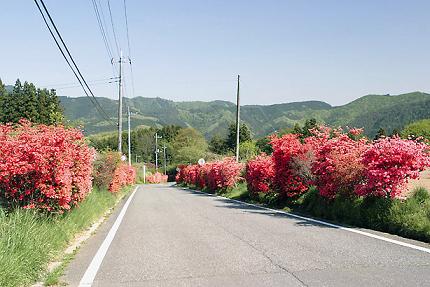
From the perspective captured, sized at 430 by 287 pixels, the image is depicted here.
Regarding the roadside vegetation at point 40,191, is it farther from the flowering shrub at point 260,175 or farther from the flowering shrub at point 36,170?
the flowering shrub at point 260,175

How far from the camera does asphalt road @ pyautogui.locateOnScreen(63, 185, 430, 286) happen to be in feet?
21.4

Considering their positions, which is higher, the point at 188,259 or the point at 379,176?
the point at 379,176

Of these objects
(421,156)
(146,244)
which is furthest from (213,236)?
(421,156)

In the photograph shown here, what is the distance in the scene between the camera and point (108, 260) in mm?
8266

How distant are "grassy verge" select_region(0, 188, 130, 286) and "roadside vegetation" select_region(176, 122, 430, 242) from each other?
24.6ft

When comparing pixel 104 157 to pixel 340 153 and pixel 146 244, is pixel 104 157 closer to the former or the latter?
pixel 340 153

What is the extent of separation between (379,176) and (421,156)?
1257 mm

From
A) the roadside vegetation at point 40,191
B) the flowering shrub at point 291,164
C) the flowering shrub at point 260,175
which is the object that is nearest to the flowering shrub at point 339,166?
the flowering shrub at point 291,164

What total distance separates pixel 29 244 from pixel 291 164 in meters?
13.9

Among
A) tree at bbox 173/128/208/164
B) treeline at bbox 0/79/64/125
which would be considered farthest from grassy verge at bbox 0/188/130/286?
tree at bbox 173/128/208/164

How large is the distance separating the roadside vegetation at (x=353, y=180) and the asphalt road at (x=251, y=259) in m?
1.28

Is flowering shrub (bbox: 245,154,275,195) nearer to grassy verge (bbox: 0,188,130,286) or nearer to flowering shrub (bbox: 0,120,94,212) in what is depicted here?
flowering shrub (bbox: 0,120,94,212)

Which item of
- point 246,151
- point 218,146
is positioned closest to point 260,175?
point 246,151

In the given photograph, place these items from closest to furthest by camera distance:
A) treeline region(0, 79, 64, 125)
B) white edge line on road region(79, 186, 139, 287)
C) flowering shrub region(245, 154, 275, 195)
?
white edge line on road region(79, 186, 139, 287)
flowering shrub region(245, 154, 275, 195)
treeline region(0, 79, 64, 125)
